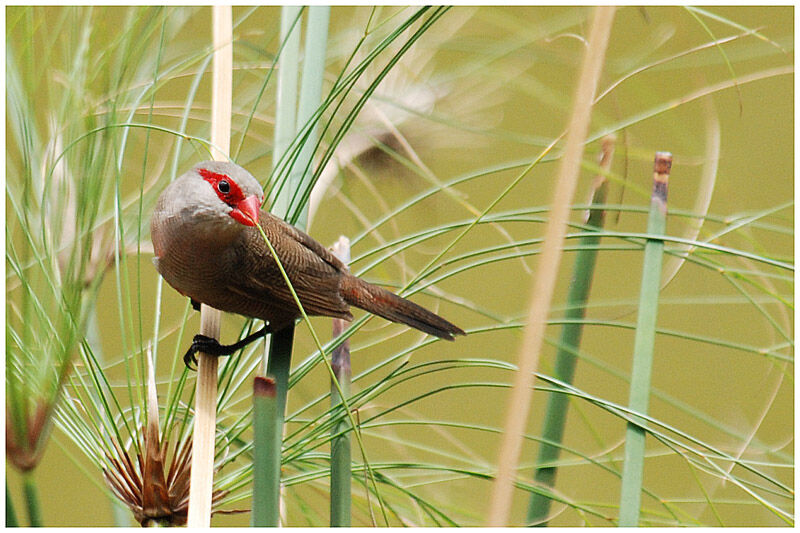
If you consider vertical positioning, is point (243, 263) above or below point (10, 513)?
above

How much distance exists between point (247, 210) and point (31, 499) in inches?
11.9

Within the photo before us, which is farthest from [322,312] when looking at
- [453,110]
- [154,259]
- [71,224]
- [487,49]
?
[453,110]

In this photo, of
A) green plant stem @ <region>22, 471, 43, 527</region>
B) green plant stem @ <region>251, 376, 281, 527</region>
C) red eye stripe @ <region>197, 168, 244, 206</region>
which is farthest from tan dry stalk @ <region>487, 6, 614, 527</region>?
red eye stripe @ <region>197, 168, 244, 206</region>

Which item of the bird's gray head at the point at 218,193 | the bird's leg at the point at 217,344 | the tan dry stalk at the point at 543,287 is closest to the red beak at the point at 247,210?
the bird's gray head at the point at 218,193

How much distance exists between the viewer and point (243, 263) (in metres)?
0.79

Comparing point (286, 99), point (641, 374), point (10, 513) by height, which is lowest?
point (10, 513)

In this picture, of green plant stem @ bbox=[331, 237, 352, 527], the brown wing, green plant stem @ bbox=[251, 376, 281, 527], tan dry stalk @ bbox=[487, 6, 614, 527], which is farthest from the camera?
the brown wing

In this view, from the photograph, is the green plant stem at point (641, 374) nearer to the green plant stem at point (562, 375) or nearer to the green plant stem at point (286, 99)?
the green plant stem at point (562, 375)

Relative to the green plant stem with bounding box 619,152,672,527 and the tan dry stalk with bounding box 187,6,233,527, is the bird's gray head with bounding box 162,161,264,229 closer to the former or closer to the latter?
the tan dry stalk with bounding box 187,6,233,527

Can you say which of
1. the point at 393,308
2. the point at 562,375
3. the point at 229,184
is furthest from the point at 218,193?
the point at 562,375

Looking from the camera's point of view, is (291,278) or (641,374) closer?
(641,374)

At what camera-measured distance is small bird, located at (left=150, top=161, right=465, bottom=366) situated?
683 mm

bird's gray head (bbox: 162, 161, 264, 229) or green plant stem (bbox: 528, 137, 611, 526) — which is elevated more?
bird's gray head (bbox: 162, 161, 264, 229)

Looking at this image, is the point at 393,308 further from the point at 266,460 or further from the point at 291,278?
the point at 266,460
